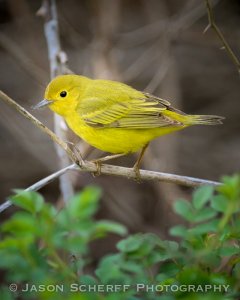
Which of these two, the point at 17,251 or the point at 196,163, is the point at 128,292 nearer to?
the point at 17,251

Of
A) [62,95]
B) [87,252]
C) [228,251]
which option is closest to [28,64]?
[62,95]

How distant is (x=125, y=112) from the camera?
383cm

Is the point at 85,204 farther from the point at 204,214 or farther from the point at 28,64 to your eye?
the point at 28,64

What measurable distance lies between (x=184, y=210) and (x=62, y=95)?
278 cm

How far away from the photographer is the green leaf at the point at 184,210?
1.33 m

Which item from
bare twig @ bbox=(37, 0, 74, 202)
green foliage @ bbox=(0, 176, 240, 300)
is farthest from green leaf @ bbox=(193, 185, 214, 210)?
bare twig @ bbox=(37, 0, 74, 202)

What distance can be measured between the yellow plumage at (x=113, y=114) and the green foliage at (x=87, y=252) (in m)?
2.17

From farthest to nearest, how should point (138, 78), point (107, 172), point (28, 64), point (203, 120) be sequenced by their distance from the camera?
point (138, 78) < point (28, 64) < point (203, 120) < point (107, 172)

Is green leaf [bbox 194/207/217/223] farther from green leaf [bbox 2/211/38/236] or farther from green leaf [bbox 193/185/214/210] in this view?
green leaf [bbox 2/211/38/236]

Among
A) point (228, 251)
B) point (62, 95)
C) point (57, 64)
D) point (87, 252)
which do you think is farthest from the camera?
point (57, 64)

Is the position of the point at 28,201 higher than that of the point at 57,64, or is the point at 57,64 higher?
the point at 57,64

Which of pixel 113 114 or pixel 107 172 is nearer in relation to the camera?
pixel 107 172

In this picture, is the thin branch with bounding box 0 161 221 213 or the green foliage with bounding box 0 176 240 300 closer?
the green foliage with bounding box 0 176 240 300

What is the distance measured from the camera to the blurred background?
6125 mm
